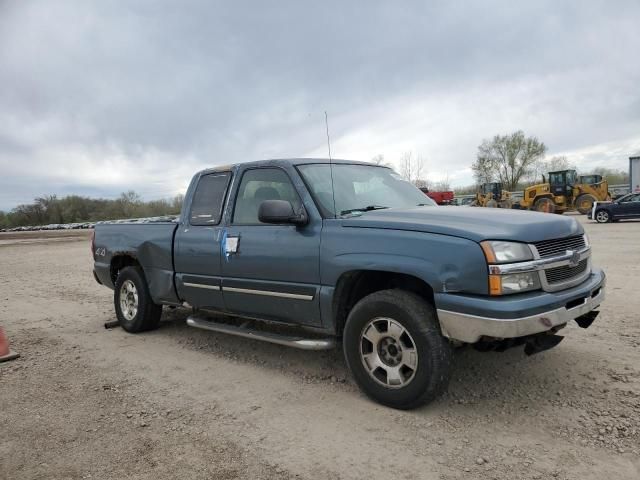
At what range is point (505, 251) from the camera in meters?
3.18

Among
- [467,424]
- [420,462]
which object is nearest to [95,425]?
[420,462]

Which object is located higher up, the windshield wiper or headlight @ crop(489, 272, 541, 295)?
the windshield wiper

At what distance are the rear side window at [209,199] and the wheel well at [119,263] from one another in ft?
5.01

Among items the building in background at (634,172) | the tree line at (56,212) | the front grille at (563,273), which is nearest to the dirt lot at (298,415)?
the front grille at (563,273)

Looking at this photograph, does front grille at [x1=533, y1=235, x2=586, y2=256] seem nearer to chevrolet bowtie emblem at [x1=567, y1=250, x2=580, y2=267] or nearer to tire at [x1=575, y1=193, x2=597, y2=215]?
chevrolet bowtie emblem at [x1=567, y1=250, x2=580, y2=267]

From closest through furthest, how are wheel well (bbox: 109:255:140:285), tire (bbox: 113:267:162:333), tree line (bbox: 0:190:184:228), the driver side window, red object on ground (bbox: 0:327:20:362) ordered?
the driver side window
red object on ground (bbox: 0:327:20:362)
tire (bbox: 113:267:162:333)
wheel well (bbox: 109:255:140:285)
tree line (bbox: 0:190:184:228)

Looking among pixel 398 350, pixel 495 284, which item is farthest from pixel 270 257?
pixel 495 284

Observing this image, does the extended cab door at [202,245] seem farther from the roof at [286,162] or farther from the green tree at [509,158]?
the green tree at [509,158]

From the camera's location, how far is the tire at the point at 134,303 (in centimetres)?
595

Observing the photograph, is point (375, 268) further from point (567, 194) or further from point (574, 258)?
point (567, 194)

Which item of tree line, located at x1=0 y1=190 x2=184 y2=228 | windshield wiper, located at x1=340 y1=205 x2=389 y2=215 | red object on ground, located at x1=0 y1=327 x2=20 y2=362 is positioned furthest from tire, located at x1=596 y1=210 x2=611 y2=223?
tree line, located at x1=0 y1=190 x2=184 y2=228

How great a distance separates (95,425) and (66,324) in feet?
12.2

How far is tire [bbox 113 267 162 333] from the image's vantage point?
5945 millimetres

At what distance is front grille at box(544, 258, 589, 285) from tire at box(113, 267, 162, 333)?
450cm
